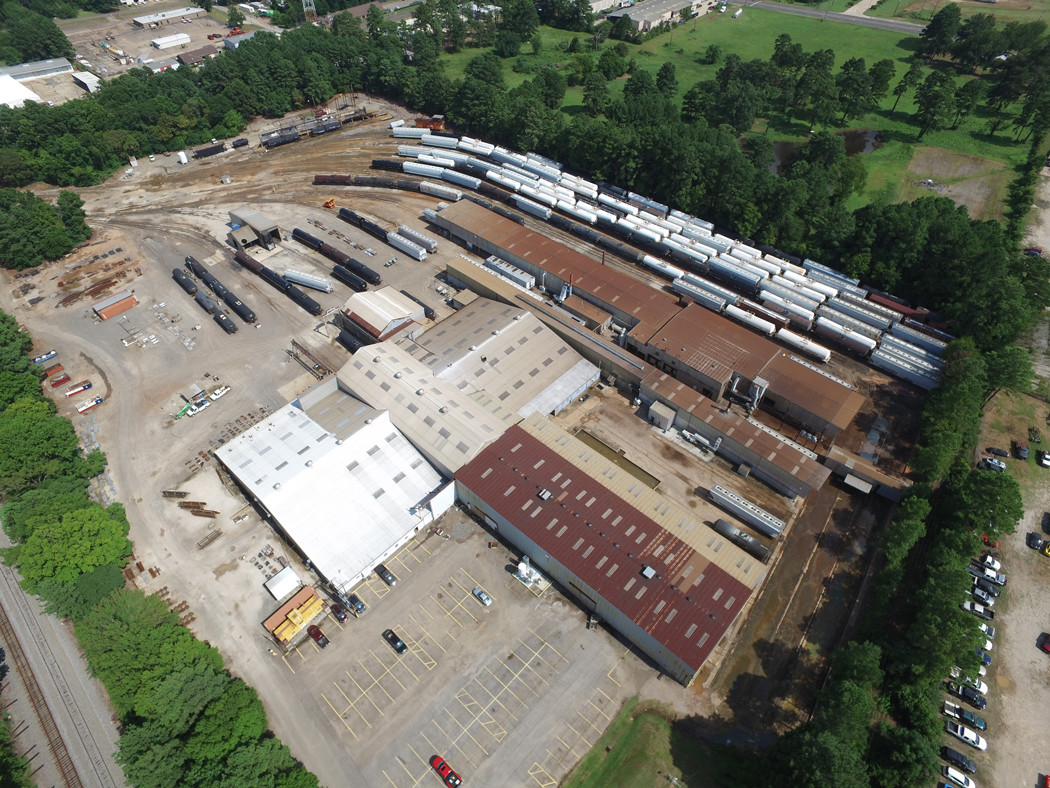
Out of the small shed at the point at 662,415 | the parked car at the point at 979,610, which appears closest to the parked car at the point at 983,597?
the parked car at the point at 979,610

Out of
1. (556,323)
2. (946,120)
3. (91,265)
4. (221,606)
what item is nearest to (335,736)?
(221,606)

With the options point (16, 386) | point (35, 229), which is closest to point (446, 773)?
point (16, 386)

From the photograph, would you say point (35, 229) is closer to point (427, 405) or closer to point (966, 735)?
point (427, 405)

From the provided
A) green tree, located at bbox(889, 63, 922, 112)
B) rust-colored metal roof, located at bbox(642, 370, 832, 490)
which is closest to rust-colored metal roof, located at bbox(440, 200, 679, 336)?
rust-colored metal roof, located at bbox(642, 370, 832, 490)

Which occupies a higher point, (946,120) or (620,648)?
(946,120)

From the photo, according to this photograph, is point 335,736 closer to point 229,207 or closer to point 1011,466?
point 1011,466

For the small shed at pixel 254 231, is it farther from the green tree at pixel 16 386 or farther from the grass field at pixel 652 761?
the grass field at pixel 652 761
